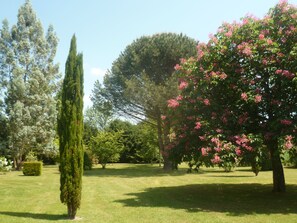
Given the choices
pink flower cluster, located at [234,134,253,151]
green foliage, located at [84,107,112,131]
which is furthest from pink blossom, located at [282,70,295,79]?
green foliage, located at [84,107,112,131]

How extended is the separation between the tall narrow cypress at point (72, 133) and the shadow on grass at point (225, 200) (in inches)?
123

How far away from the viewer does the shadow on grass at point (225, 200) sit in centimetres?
1150

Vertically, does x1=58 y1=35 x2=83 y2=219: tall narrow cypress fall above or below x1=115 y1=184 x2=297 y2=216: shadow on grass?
above

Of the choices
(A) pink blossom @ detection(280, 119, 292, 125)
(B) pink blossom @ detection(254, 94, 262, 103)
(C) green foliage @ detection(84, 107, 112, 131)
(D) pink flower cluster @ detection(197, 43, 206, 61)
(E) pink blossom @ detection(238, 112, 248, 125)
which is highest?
(C) green foliage @ detection(84, 107, 112, 131)

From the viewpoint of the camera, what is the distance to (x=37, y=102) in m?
34.2

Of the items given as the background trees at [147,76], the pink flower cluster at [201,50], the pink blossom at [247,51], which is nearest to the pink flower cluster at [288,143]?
the pink blossom at [247,51]

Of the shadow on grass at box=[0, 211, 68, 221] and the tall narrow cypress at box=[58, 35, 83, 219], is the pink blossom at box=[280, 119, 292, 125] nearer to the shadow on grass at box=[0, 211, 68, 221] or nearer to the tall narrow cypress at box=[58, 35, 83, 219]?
the tall narrow cypress at box=[58, 35, 83, 219]

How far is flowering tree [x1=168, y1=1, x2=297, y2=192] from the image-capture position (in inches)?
478

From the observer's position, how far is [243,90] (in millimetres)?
13188

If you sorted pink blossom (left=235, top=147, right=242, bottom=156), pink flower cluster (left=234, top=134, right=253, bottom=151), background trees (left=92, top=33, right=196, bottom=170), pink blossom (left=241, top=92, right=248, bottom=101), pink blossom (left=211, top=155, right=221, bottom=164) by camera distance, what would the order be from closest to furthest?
pink blossom (left=211, top=155, right=221, bottom=164)
pink blossom (left=235, top=147, right=242, bottom=156)
pink flower cluster (left=234, top=134, right=253, bottom=151)
pink blossom (left=241, top=92, right=248, bottom=101)
background trees (left=92, top=33, right=196, bottom=170)

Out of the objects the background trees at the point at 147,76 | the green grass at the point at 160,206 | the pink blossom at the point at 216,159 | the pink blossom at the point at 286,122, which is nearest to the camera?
the green grass at the point at 160,206

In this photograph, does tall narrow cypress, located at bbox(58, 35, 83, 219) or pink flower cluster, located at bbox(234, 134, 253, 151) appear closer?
tall narrow cypress, located at bbox(58, 35, 83, 219)

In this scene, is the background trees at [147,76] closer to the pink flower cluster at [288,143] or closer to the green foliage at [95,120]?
the pink flower cluster at [288,143]

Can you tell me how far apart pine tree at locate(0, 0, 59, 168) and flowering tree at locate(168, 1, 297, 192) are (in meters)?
23.1
